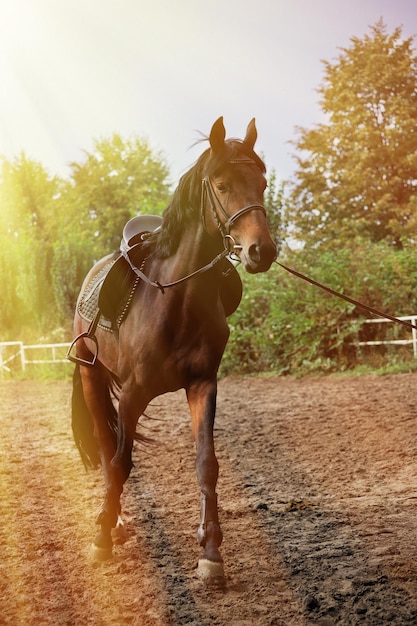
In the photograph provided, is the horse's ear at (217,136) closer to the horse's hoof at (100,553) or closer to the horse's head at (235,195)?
the horse's head at (235,195)

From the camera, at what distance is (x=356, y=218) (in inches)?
995

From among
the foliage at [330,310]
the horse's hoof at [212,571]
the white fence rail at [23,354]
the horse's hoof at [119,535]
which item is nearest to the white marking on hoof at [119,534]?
the horse's hoof at [119,535]

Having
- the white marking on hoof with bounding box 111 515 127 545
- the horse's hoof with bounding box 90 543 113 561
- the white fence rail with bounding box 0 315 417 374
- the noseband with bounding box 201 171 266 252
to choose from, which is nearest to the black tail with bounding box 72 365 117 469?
the white marking on hoof with bounding box 111 515 127 545

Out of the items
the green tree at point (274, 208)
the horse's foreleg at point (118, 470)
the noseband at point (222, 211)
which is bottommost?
the horse's foreleg at point (118, 470)

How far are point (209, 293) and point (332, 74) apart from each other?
966 inches

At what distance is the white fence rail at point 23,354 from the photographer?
73.0 feet

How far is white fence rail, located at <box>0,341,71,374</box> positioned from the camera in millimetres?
22266

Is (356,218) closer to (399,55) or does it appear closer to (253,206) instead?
(399,55)

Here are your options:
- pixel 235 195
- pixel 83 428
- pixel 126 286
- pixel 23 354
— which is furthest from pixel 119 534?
pixel 23 354

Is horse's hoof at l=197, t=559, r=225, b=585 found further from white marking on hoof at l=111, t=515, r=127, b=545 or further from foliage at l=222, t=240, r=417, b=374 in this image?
foliage at l=222, t=240, r=417, b=374

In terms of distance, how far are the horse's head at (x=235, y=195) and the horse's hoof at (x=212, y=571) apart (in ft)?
5.06

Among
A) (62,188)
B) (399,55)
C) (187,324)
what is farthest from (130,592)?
(62,188)

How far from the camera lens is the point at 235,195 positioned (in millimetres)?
3602

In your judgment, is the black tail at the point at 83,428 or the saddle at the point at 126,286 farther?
the black tail at the point at 83,428
